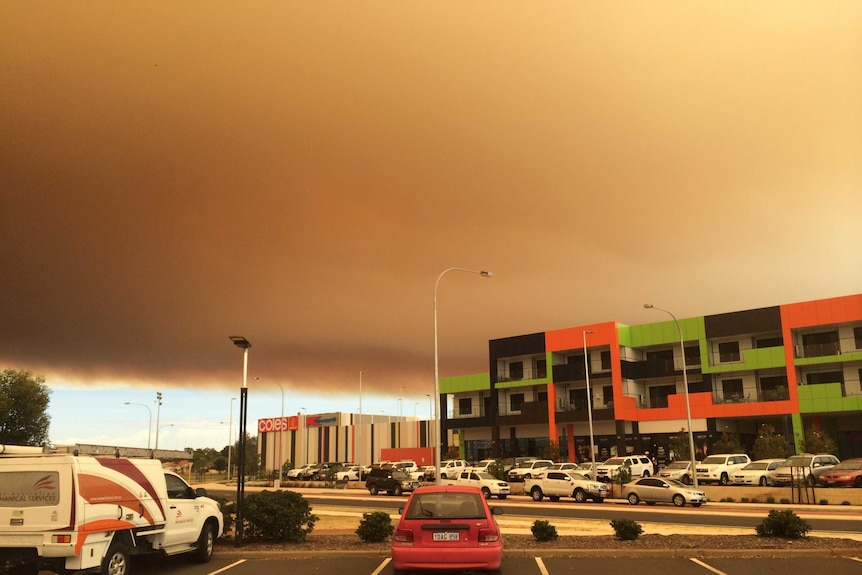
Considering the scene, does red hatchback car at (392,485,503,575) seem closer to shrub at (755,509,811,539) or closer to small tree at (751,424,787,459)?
shrub at (755,509,811,539)

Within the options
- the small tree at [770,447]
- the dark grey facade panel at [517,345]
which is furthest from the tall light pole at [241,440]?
the dark grey facade panel at [517,345]

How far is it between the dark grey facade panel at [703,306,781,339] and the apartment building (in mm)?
83

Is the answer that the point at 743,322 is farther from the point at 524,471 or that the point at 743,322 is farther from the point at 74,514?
the point at 74,514

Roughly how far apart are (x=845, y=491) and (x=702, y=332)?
2611 cm

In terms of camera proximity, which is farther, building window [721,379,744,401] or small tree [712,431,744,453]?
building window [721,379,744,401]

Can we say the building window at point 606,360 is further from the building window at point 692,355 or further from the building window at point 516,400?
the building window at point 516,400

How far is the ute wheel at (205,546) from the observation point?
14.4m

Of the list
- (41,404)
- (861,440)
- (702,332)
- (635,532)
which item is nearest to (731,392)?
(702,332)

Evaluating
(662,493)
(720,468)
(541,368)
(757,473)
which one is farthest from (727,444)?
(662,493)

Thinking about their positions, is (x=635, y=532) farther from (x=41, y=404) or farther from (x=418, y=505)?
(x=41, y=404)

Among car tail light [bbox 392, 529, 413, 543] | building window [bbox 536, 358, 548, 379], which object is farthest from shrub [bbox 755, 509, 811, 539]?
building window [bbox 536, 358, 548, 379]

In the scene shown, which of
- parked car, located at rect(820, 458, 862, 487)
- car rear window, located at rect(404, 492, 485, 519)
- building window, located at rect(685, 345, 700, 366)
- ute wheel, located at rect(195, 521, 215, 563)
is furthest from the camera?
building window, located at rect(685, 345, 700, 366)

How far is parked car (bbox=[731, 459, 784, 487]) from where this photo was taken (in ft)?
135

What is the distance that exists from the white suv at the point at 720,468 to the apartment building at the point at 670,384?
8.61m
